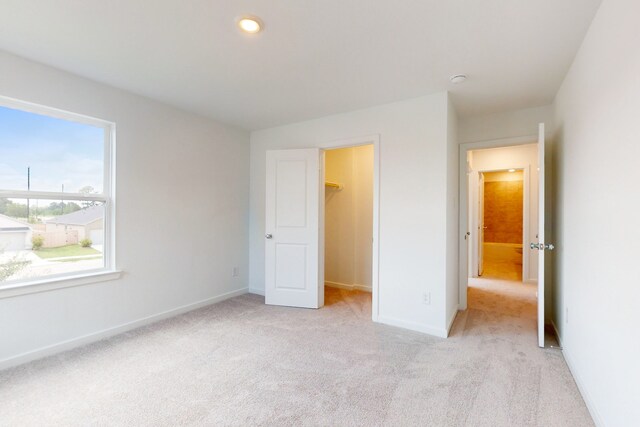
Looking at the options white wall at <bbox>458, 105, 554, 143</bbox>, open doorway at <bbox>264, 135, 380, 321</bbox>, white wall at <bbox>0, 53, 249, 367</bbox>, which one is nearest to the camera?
white wall at <bbox>0, 53, 249, 367</bbox>

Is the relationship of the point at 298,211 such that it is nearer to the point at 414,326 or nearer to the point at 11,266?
the point at 414,326

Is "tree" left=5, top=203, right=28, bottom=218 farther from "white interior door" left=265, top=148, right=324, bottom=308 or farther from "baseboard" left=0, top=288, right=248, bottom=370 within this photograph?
"white interior door" left=265, top=148, right=324, bottom=308

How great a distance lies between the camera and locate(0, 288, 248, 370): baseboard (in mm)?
2311

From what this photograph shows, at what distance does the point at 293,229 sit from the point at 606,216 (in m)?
2.91

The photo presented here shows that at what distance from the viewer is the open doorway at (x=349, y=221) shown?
4496 millimetres

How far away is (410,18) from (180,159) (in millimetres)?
2774

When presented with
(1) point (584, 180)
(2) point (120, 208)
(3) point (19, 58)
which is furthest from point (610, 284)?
(3) point (19, 58)

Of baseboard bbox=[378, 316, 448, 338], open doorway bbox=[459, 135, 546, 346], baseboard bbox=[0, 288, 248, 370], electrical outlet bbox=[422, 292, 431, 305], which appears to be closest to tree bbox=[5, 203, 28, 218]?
baseboard bbox=[0, 288, 248, 370]

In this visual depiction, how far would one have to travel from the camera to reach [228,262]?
4.11 m

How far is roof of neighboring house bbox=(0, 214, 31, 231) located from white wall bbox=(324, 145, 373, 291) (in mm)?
3447

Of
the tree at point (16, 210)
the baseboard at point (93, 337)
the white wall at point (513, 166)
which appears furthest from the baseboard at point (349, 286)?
the tree at point (16, 210)

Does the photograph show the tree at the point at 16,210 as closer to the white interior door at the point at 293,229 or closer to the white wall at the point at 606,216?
the white interior door at the point at 293,229

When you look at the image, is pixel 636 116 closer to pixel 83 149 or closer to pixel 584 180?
pixel 584 180

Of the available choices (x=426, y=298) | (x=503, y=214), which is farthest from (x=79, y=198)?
(x=503, y=214)
